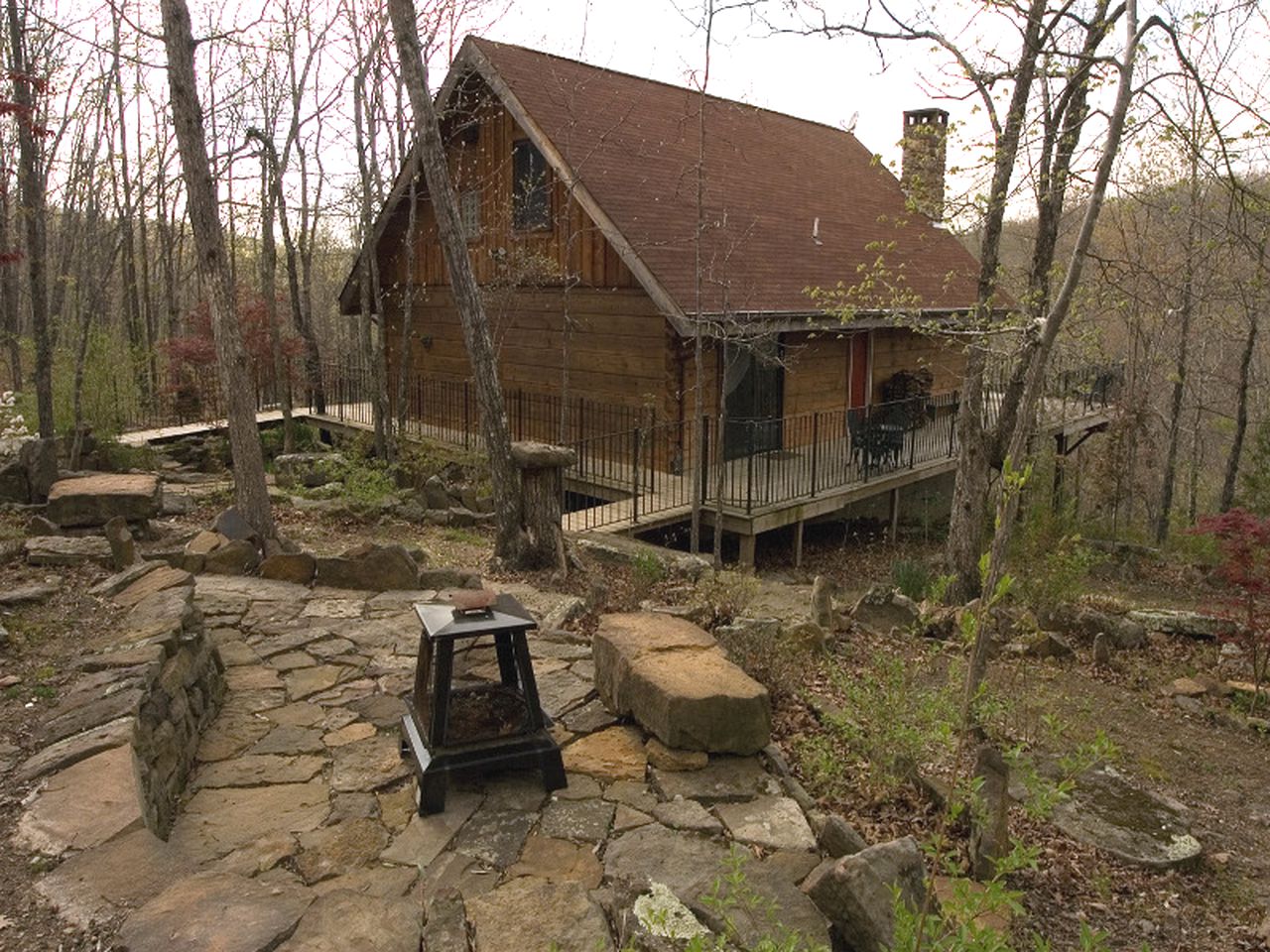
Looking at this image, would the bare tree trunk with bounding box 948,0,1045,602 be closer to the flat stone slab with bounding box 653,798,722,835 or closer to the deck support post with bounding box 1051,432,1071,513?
the deck support post with bounding box 1051,432,1071,513

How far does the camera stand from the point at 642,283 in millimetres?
12758

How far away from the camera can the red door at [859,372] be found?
57.6 feet

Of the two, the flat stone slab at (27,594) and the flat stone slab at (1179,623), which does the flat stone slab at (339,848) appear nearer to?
the flat stone slab at (27,594)

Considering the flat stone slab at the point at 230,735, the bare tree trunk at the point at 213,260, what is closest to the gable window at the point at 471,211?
the bare tree trunk at the point at 213,260

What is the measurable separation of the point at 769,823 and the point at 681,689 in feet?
2.37

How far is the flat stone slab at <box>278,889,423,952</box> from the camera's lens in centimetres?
296

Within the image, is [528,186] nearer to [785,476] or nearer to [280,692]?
[785,476]

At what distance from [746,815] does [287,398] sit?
14296 millimetres

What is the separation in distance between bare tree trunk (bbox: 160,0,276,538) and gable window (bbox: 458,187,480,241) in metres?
8.95

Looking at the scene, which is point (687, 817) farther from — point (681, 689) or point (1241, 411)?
point (1241, 411)

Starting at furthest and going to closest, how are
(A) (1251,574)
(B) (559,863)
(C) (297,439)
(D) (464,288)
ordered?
1. (C) (297,439)
2. (D) (464,288)
3. (A) (1251,574)
4. (B) (559,863)

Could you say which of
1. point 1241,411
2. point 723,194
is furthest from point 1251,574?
point 723,194

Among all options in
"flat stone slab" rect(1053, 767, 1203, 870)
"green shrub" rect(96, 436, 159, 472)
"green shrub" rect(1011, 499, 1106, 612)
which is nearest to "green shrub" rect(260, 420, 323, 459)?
"green shrub" rect(96, 436, 159, 472)

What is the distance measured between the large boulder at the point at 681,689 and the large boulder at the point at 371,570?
99.7 inches
